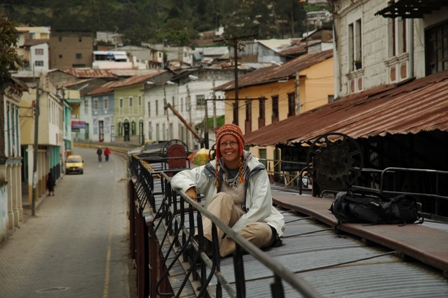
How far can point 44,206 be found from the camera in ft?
155

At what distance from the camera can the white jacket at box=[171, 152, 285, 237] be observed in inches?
276

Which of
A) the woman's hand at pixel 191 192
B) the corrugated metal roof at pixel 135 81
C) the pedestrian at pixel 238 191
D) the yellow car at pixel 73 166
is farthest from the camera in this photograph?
the corrugated metal roof at pixel 135 81

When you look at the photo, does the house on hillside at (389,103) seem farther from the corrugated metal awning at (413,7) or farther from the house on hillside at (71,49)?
the house on hillside at (71,49)

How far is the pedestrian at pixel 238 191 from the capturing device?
6930mm

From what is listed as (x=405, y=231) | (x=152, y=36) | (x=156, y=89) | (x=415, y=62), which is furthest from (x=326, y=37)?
(x=152, y=36)

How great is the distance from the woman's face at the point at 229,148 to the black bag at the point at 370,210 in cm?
150

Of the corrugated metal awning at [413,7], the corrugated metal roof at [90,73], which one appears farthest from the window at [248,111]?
the corrugated metal roof at [90,73]

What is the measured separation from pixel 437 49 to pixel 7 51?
797 inches

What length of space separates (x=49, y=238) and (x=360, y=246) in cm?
3031

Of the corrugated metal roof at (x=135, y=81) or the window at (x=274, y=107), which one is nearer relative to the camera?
the window at (x=274, y=107)

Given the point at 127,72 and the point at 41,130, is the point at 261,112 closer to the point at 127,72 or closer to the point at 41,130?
the point at 41,130

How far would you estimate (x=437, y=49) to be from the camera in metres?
20.5

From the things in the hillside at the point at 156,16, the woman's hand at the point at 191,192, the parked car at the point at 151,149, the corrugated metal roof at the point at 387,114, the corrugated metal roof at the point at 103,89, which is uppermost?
the hillside at the point at 156,16

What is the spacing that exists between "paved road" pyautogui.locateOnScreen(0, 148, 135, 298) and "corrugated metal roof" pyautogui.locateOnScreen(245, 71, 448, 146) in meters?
7.24
